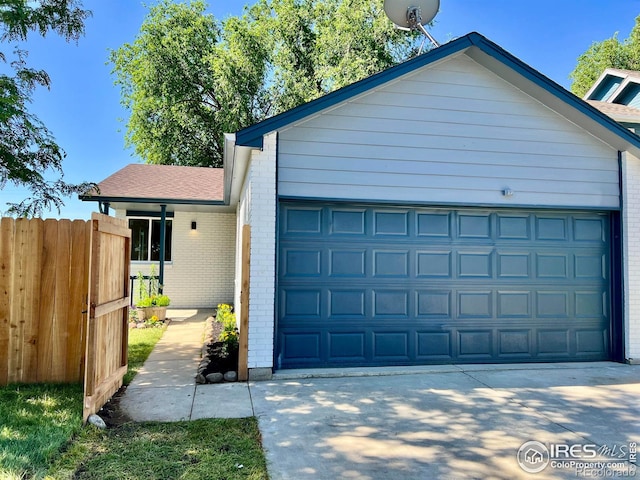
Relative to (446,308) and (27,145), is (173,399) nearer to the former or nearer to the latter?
(446,308)

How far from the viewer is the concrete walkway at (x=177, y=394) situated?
443 cm

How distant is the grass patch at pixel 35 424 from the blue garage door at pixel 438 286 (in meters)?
2.69

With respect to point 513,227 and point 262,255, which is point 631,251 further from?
point 262,255

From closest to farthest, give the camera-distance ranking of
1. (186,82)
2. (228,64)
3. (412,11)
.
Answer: (412,11) < (228,64) < (186,82)

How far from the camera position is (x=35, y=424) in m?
3.92

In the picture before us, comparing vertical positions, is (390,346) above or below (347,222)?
below

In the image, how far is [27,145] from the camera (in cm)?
765

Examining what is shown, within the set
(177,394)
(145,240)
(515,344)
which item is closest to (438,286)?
(515,344)

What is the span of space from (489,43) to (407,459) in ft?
18.7

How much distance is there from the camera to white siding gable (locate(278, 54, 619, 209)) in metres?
6.26

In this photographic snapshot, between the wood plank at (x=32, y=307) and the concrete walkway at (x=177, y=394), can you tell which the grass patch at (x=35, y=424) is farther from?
the concrete walkway at (x=177, y=394)

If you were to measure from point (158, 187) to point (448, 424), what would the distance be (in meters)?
10.8

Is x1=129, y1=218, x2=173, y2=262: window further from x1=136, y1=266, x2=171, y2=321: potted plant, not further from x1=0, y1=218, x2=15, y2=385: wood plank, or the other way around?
x1=0, y1=218, x2=15, y2=385: wood plank

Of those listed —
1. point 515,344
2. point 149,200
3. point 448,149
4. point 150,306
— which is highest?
point 448,149
